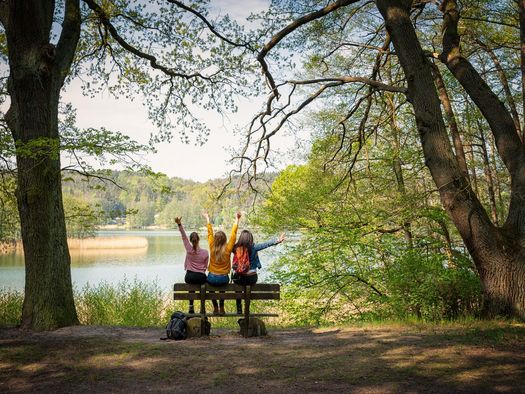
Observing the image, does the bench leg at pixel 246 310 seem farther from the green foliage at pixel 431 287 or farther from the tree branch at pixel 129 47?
the tree branch at pixel 129 47

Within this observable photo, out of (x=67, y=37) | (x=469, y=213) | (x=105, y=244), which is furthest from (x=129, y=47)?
(x=105, y=244)

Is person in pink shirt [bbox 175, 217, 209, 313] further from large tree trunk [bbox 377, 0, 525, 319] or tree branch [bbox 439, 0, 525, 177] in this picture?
tree branch [bbox 439, 0, 525, 177]

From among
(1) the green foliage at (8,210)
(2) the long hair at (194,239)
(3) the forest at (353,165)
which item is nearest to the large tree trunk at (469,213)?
(3) the forest at (353,165)

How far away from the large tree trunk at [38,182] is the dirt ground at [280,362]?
1004 mm

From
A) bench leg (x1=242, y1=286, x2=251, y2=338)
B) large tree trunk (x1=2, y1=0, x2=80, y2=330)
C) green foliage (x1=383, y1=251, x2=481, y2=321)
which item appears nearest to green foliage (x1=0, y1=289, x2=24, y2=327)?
large tree trunk (x1=2, y1=0, x2=80, y2=330)

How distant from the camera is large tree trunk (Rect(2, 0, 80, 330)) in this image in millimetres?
8039

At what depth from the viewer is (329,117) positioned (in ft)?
46.7

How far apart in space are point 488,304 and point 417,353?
2827 millimetres

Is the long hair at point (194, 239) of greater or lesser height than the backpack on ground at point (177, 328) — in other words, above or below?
above

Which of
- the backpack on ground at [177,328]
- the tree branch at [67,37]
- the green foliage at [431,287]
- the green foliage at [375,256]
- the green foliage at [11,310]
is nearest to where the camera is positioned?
the backpack on ground at [177,328]

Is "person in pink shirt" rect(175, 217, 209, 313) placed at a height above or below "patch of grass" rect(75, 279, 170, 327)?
above

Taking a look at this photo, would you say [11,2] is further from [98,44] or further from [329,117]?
[329,117]

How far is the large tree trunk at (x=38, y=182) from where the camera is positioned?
8039 millimetres

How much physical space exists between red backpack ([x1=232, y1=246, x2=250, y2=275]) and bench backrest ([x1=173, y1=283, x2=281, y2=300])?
0.25 metres
